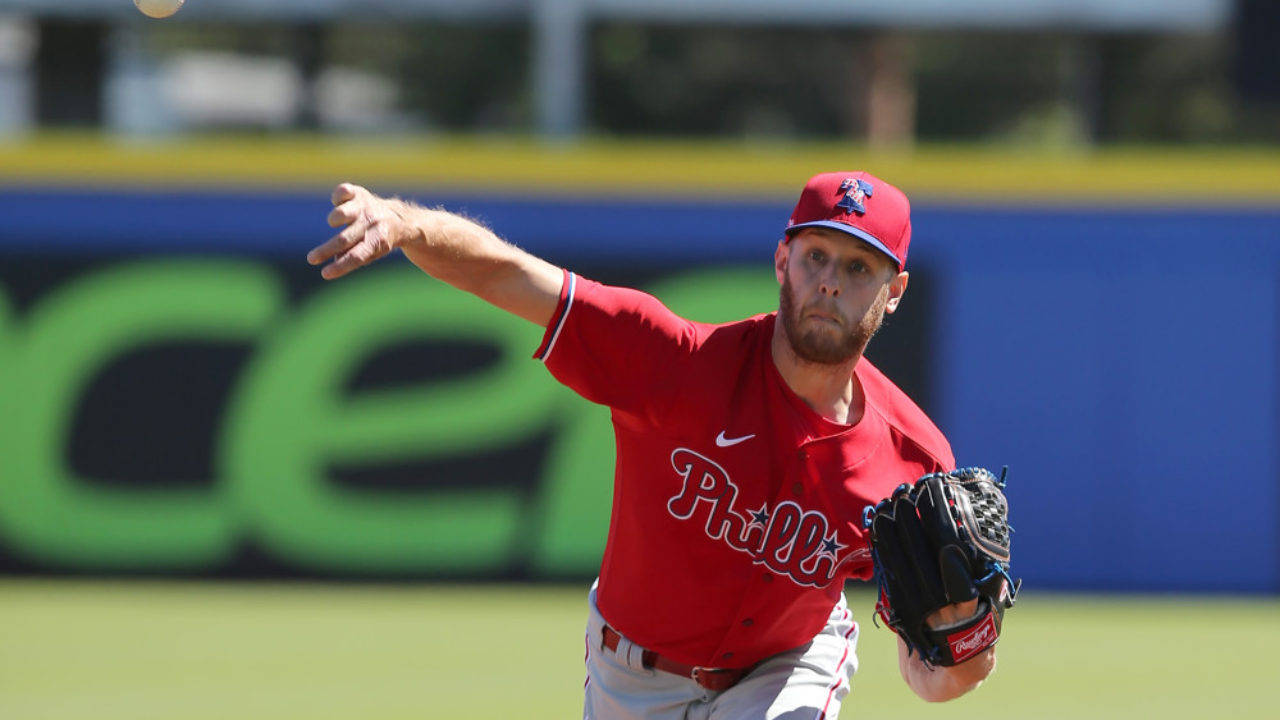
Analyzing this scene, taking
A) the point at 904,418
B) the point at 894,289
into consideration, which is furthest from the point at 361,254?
the point at 904,418

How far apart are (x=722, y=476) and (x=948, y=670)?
0.80 m

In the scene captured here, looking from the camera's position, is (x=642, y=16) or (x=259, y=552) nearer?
(x=259, y=552)

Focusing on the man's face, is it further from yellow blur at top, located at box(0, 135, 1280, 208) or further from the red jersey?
yellow blur at top, located at box(0, 135, 1280, 208)

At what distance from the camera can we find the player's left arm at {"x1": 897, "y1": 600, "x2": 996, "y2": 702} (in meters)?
4.43

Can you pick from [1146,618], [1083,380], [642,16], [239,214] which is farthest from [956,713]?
[642,16]

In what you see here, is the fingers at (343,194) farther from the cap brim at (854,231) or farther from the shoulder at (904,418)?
the shoulder at (904,418)

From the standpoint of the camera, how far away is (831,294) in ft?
14.8

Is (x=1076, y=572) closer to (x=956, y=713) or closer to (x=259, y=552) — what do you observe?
(x=956, y=713)

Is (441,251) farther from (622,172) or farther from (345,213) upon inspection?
(622,172)

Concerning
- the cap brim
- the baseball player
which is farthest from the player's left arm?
the cap brim

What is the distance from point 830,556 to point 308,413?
272 inches

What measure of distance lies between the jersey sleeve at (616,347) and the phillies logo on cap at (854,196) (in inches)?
20.9

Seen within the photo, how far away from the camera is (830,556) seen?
4.68 meters

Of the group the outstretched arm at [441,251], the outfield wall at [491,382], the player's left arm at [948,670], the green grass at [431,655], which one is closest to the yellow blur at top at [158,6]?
the outstretched arm at [441,251]
